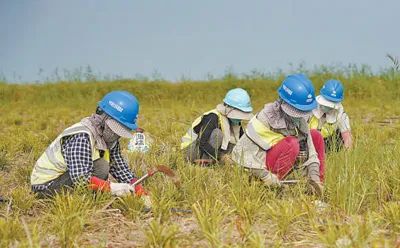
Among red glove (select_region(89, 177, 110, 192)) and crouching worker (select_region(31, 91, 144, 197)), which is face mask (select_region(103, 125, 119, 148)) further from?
red glove (select_region(89, 177, 110, 192))

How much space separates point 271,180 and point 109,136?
1.25 metres

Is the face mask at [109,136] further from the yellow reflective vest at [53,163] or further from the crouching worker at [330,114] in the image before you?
the crouching worker at [330,114]

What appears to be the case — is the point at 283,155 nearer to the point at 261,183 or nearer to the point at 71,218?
the point at 261,183

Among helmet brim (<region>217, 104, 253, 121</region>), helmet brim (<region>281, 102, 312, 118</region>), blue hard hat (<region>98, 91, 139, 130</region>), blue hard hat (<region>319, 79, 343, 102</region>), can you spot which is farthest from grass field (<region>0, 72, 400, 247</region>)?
blue hard hat (<region>319, 79, 343, 102</region>)

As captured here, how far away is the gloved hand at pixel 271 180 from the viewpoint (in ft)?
16.1

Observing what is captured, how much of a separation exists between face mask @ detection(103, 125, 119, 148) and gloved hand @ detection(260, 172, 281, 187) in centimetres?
116

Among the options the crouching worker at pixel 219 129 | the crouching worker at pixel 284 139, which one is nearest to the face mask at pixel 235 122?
the crouching worker at pixel 219 129

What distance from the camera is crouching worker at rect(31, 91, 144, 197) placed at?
4641 millimetres

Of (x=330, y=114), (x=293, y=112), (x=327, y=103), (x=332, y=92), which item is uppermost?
(x=293, y=112)

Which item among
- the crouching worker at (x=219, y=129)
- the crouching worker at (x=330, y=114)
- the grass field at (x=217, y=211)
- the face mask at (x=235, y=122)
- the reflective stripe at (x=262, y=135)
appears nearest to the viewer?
the grass field at (x=217, y=211)

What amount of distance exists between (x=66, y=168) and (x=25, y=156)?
8.03 feet

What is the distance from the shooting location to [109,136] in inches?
192

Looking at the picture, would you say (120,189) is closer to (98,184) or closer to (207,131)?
(98,184)

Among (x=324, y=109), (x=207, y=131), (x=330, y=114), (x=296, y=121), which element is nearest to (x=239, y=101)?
(x=207, y=131)
